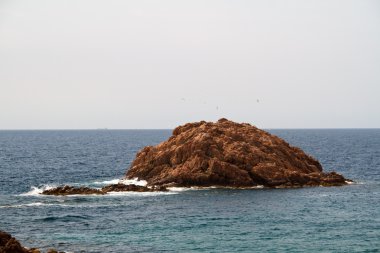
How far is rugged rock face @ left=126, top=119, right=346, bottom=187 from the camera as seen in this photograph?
91312 millimetres

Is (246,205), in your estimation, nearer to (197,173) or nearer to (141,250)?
(197,173)

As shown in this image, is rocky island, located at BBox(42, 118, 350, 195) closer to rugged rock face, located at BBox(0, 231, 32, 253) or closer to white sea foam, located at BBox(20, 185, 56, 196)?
white sea foam, located at BBox(20, 185, 56, 196)

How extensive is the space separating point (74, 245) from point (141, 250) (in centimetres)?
677

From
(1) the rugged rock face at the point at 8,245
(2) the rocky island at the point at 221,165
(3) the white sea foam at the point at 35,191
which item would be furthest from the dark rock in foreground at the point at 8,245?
(3) the white sea foam at the point at 35,191

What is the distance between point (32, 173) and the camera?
121 m

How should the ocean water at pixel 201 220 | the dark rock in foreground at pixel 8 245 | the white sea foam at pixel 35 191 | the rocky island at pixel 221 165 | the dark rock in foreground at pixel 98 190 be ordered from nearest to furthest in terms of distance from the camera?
the dark rock in foreground at pixel 8 245, the ocean water at pixel 201 220, the dark rock in foreground at pixel 98 190, the white sea foam at pixel 35 191, the rocky island at pixel 221 165

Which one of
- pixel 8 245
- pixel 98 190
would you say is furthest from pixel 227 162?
pixel 8 245

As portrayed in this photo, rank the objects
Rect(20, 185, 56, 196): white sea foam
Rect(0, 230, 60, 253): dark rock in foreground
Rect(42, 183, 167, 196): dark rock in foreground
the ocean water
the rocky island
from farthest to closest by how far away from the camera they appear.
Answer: the rocky island
Rect(20, 185, 56, 196): white sea foam
Rect(42, 183, 167, 196): dark rock in foreground
the ocean water
Rect(0, 230, 60, 253): dark rock in foreground

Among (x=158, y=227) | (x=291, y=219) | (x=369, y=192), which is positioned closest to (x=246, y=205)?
(x=291, y=219)

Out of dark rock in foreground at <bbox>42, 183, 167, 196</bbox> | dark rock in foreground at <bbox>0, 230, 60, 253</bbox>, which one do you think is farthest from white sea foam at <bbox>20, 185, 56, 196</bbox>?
dark rock in foreground at <bbox>0, 230, 60, 253</bbox>

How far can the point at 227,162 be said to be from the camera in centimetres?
9238

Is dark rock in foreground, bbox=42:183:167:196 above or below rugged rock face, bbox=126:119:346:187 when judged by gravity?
below

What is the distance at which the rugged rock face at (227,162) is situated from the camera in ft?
A: 300

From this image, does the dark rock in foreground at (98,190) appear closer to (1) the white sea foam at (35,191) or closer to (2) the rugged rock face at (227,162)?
(1) the white sea foam at (35,191)
